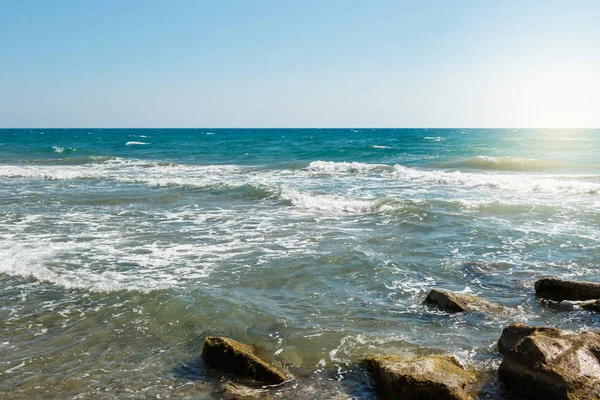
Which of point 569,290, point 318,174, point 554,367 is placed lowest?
point 318,174

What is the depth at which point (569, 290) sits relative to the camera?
834 cm

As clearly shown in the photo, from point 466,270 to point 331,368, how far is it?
210 inches

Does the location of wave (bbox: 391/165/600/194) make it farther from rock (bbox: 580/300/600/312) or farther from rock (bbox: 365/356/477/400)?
rock (bbox: 365/356/477/400)

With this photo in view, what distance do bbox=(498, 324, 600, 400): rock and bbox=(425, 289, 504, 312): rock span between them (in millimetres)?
2027

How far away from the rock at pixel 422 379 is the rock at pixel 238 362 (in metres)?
1.22

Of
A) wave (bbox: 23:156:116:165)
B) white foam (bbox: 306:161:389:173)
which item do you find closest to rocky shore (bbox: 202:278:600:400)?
white foam (bbox: 306:161:389:173)

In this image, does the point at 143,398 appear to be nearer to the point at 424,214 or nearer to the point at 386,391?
the point at 386,391

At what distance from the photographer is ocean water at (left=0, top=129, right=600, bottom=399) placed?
6.17 meters

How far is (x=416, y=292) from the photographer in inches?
354

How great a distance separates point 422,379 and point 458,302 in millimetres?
3049

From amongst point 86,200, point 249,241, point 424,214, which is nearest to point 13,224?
point 86,200

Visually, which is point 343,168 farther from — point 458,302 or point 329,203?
point 458,302

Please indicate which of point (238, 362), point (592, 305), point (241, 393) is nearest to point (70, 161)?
point (238, 362)

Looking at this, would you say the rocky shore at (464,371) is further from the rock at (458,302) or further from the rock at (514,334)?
the rock at (458,302)
